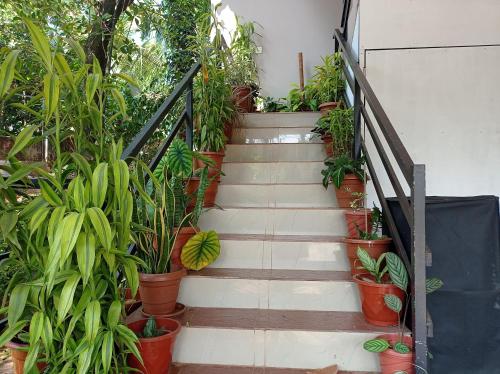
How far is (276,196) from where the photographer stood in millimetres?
2953

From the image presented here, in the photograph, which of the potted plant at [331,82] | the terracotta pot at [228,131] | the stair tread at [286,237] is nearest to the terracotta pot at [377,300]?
the stair tread at [286,237]

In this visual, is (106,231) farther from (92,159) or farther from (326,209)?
(326,209)

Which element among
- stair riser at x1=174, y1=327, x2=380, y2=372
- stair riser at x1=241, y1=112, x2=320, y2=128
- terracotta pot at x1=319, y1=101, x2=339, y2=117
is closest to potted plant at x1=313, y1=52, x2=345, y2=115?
terracotta pot at x1=319, y1=101, x2=339, y2=117

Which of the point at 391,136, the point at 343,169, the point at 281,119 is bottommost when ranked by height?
the point at 343,169

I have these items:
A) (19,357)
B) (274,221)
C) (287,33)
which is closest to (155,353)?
(19,357)

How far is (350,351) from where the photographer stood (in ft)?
5.96

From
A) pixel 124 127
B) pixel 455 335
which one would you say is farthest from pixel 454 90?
pixel 124 127

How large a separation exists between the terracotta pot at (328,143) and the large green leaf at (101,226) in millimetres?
2319

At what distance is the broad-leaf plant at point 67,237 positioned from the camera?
1191 millimetres

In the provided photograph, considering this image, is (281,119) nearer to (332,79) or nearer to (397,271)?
(332,79)

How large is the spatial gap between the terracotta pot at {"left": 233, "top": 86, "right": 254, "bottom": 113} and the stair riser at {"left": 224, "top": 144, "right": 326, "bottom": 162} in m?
0.47

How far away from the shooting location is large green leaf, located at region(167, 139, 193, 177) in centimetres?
238

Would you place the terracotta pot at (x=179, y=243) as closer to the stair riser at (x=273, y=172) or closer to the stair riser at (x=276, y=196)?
the stair riser at (x=276, y=196)

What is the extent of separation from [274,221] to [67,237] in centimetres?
171
